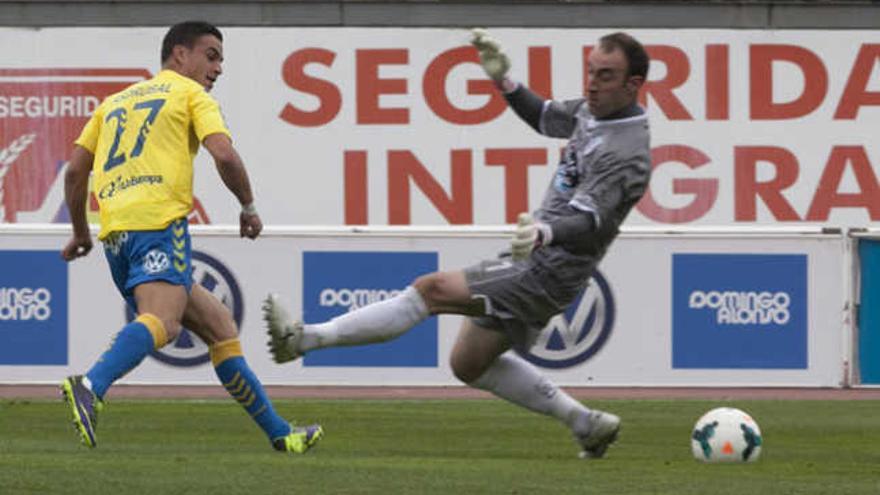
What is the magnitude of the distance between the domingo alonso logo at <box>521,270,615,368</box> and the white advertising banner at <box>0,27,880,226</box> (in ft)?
31.1

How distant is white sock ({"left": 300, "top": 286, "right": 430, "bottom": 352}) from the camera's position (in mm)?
8578

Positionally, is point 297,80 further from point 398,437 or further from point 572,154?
point 572,154

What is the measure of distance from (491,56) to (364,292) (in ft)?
24.9

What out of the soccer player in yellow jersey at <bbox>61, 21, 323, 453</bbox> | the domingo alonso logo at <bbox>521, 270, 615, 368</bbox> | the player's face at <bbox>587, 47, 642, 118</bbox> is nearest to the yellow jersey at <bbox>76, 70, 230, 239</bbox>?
the soccer player in yellow jersey at <bbox>61, 21, 323, 453</bbox>

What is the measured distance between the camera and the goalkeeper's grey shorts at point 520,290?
8.85 metres

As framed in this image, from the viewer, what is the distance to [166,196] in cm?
928

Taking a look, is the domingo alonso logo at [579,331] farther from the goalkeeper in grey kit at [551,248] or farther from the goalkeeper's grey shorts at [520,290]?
the goalkeeper's grey shorts at [520,290]

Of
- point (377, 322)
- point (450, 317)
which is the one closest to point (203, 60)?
point (377, 322)

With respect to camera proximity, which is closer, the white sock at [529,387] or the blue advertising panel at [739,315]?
the white sock at [529,387]

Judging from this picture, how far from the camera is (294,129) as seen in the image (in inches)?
1055

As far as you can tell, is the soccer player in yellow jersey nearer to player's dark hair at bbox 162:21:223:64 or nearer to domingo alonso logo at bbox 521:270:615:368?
player's dark hair at bbox 162:21:223:64

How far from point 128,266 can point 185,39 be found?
97 cm

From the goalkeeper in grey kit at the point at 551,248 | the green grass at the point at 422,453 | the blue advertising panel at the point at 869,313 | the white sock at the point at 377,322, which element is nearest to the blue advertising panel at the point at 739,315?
the blue advertising panel at the point at 869,313

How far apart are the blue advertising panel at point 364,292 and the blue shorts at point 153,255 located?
7190 millimetres
